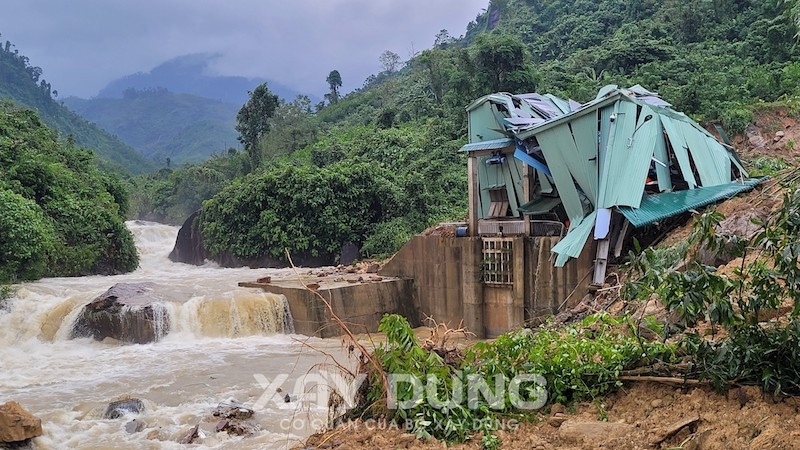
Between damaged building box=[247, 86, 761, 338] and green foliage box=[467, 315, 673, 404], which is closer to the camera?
green foliage box=[467, 315, 673, 404]

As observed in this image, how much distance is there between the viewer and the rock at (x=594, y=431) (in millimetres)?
3797

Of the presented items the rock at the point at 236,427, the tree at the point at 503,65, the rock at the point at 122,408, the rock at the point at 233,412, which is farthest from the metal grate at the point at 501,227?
the tree at the point at 503,65

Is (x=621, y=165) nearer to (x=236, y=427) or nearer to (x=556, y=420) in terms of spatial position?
(x=556, y=420)

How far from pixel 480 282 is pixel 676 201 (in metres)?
4.16

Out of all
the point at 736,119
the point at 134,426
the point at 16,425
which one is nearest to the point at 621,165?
the point at 736,119

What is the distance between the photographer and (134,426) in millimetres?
7465

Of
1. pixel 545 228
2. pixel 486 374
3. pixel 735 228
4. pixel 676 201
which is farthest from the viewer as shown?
pixel 545 228

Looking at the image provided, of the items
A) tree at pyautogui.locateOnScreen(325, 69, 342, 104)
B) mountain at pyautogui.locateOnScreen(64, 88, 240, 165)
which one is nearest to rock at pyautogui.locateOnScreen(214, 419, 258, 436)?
tree at pyautogui.locateOnScreen(325, 69, 342, 104)

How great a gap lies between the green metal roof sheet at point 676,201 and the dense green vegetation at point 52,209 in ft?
48.7

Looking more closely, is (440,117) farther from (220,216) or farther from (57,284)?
(57,284)

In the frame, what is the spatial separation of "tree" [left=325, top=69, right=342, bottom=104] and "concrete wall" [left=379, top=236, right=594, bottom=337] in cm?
4718

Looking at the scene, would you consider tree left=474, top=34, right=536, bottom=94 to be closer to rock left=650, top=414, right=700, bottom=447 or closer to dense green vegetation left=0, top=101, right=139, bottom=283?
dense green vegetation left=0, top=101, right=139, bottom=283

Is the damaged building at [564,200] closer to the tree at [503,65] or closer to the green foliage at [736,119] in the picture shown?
the green foliage at [736,119]

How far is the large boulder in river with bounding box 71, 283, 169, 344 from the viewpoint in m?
12.6
